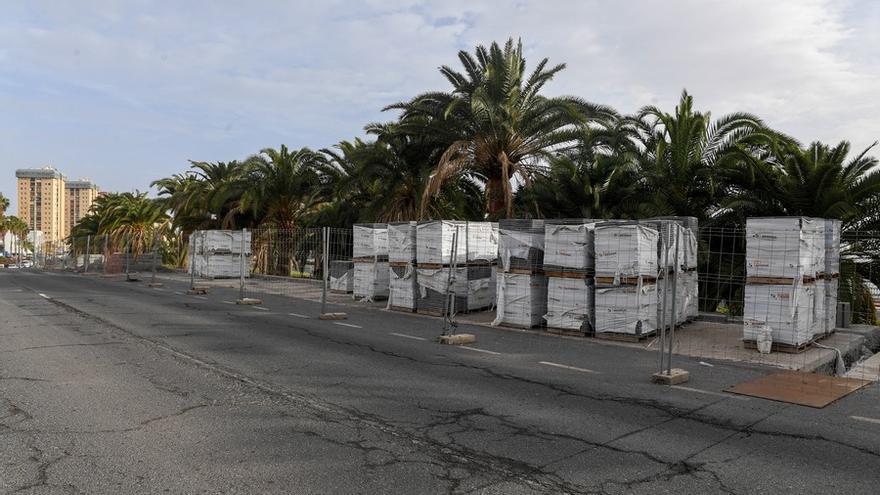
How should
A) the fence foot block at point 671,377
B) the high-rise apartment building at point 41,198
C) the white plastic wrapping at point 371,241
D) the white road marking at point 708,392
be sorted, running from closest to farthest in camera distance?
the white road marking at point 708,392
the fence foot block at point 671,377
the white plastic wrapping at point 371,241
the high-rise apartment building at point 41,198

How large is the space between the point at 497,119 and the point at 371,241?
5.48 meters

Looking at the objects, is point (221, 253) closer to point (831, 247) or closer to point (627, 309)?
point (627, 309)

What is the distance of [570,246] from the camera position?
11766 millimetres

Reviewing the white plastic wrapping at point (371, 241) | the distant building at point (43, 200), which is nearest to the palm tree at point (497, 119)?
the white plastic wrapping at point (371, 241)

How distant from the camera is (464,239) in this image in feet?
50.3

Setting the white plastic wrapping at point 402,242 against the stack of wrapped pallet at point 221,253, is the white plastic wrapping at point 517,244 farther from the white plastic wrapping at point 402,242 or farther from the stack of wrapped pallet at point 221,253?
the stack of wrapped pallet at point 221,253

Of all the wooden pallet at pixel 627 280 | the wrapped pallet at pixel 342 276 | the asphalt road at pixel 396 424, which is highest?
the wooden pallet at pixel 627 280

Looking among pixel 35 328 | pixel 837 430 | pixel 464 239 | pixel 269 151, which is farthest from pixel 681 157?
pixel 269 151

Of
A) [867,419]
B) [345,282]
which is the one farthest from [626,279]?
[345,282]

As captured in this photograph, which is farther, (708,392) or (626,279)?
(626,279)

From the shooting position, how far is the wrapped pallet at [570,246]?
38.1 ft

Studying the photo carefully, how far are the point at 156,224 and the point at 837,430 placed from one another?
188 feet

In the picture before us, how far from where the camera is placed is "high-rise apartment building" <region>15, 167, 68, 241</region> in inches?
6038

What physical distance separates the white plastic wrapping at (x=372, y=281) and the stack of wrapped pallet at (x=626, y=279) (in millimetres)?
8150
